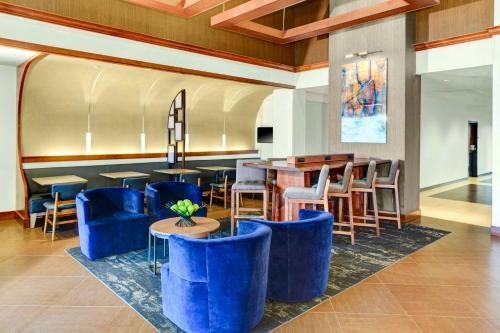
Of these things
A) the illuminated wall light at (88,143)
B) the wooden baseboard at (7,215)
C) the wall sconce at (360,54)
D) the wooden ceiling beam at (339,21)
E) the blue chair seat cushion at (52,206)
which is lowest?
the wooden baseboard at (7,215)

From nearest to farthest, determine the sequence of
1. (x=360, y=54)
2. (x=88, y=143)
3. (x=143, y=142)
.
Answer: (x=360, y=54) < (x=88, y=143) < (x=143, y=142)

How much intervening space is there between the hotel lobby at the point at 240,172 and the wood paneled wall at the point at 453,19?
0.04 meters

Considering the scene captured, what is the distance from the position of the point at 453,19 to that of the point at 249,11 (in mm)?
3656

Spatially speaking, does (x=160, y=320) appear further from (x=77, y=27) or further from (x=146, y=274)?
(x=77, y=27)

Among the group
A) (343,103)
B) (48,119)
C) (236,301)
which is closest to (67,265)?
(236,301)

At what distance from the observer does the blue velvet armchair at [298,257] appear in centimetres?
321

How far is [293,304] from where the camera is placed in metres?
3.31

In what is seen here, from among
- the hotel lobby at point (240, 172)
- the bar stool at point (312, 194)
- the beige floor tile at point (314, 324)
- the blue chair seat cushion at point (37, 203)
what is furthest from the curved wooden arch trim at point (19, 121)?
the beige floor tile at point (314, 324)

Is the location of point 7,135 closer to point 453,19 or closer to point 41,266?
point 41,266

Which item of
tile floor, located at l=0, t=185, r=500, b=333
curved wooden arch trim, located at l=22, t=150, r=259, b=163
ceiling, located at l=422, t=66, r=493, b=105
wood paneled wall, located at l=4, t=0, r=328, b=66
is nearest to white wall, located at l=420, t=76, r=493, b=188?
ceiling, located at l=422, t=66, r=493, b=105

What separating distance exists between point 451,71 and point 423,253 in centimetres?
362

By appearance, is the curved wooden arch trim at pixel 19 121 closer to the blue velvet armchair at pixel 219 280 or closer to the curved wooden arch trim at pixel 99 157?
the curved wooden arch trim at pixel 99 157

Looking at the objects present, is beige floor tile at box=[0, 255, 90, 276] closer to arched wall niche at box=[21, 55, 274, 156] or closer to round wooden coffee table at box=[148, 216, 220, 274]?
round wooden coffee table at box=[148, 216, 220, 274]

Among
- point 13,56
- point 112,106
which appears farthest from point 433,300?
point 112,106
